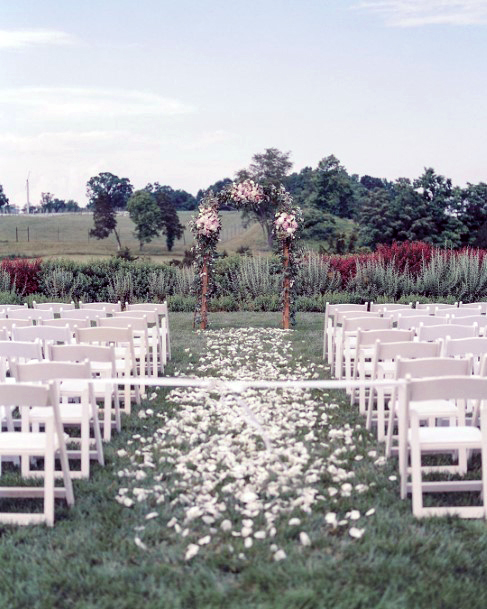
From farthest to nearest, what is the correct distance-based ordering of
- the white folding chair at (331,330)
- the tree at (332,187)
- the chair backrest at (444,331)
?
the tree at (332,187) → the white folding chair at (331,330) → the chair backrest at (444,331)

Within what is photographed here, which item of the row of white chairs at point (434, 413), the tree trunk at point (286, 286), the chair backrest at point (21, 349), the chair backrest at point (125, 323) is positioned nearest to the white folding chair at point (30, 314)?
the chair backrest at point (125, 323)

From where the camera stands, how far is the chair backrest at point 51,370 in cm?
538

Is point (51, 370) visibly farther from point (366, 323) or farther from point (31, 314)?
point (31, 314)

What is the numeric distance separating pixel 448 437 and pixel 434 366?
55 centimetres

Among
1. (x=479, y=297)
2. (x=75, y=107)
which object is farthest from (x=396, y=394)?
(x=75, y=107)

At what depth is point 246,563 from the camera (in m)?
4.10

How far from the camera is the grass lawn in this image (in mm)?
3748

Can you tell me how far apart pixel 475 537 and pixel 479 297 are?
1676cm

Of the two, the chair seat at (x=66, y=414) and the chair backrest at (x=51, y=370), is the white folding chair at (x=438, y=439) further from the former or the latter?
the chair seat at (x=66, y=414)

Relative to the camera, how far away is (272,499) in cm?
505

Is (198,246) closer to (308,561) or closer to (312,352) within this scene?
(312,352)

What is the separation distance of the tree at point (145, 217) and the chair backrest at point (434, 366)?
6531 centimetres

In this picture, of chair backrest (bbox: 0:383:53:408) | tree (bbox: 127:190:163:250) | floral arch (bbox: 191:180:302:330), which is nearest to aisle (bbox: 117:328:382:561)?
chair backrest (bbox: 0:383:53:408)

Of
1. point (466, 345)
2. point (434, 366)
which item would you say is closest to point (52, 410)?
point (434, 366)
